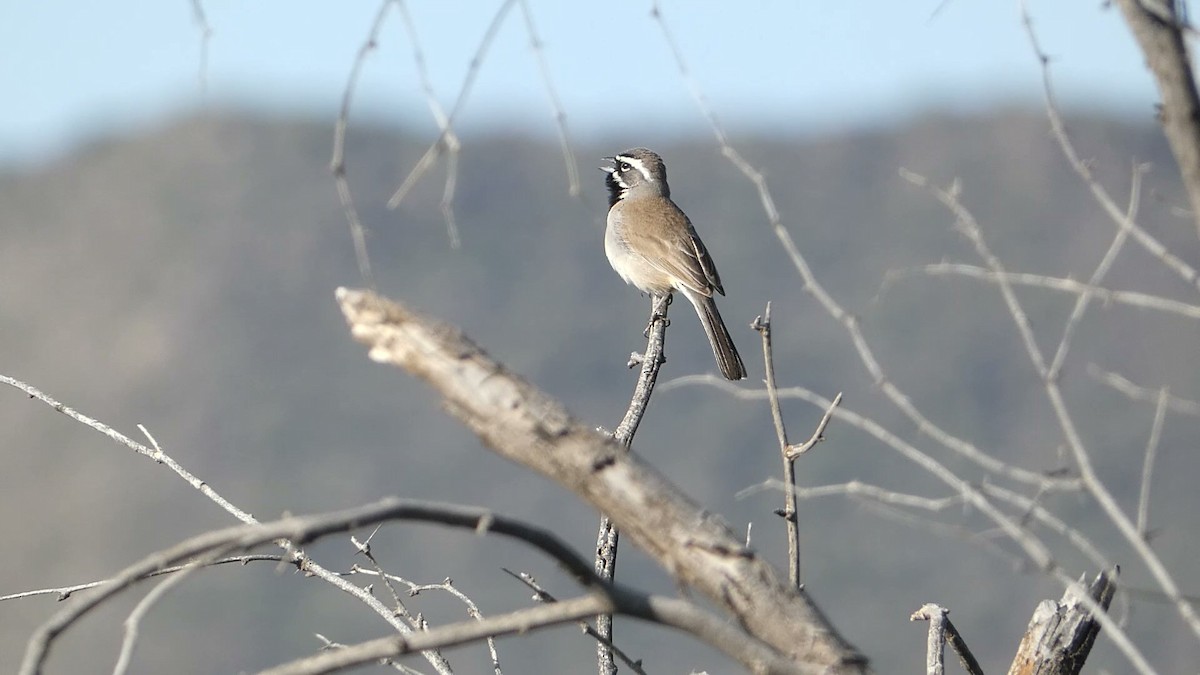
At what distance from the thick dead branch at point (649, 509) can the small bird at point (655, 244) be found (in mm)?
5708

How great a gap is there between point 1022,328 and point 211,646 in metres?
70.8

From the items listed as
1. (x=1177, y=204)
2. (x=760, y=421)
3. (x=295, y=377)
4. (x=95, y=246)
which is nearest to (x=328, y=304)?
(x=295, y=377)

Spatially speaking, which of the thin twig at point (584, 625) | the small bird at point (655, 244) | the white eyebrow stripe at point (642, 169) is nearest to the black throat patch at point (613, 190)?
the small bird at point (655, 244)

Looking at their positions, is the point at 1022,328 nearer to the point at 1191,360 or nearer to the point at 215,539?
the point at 215,539

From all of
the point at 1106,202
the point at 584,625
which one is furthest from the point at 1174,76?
the point at 584,625

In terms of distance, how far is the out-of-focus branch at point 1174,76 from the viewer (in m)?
2.70

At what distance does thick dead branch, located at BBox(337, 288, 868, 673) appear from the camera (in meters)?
3.05

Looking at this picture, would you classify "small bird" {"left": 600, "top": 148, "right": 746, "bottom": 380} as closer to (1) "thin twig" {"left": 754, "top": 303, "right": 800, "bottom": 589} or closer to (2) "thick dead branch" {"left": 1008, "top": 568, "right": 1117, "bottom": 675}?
(2) "thick dead branch" {"left": 1008, "top": 568, "right": 1117, "bottom": 675}

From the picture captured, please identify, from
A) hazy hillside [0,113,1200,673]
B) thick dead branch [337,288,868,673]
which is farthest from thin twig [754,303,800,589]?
hazy hillside [0,113,1200,673]

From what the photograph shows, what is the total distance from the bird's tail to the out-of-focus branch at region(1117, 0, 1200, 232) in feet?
18.5

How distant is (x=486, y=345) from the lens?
6744 centimetres

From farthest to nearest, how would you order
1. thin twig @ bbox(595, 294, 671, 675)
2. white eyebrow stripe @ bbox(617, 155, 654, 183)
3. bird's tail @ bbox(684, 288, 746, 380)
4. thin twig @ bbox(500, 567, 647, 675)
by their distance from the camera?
white eyebrow stripe @ bbox(617, 155, 654, 183) < bird's tail @ bbox(684, 288, 746, 380) < thin twig @ bbox(595, 294, 671, 675) < thin twig @ bbox(500, 567, 647, 675)

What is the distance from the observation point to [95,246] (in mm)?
105188

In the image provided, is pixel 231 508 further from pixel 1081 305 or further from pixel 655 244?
pixel 655 244
